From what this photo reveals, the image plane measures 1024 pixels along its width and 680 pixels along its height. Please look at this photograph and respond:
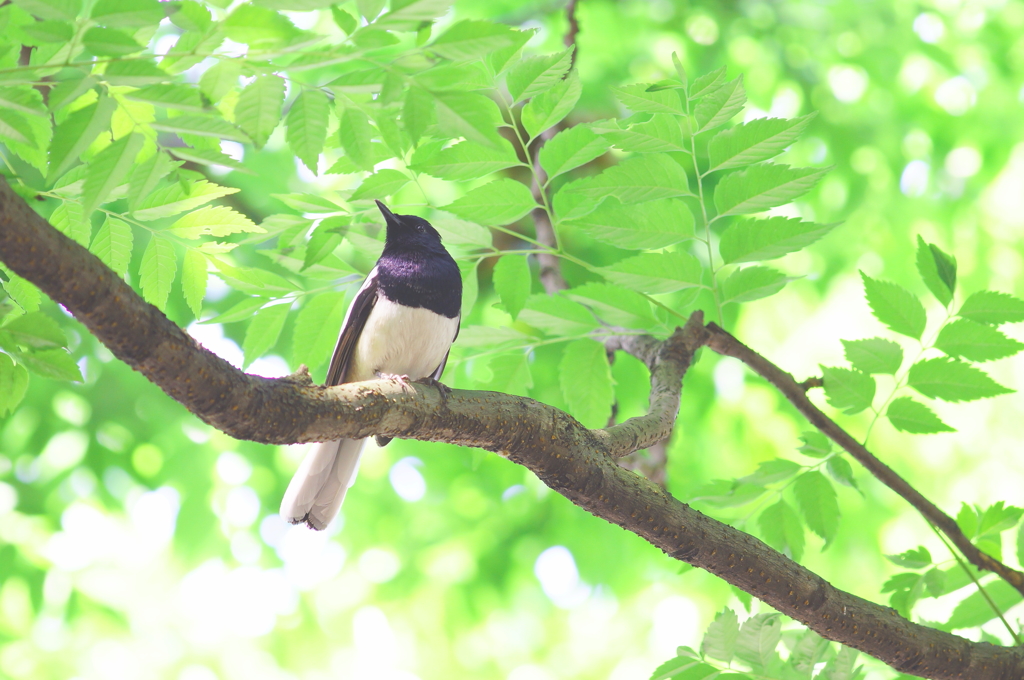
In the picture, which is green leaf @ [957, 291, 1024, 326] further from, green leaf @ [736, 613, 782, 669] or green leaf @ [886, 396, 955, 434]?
green leaf @ [736, 613, 782, 669]

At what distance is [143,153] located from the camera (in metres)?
1.58

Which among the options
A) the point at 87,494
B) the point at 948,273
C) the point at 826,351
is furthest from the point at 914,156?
the point at 87,494

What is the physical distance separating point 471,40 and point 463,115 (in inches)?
5.0

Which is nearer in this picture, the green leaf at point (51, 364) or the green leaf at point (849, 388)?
the green leaf at point (51, 364)

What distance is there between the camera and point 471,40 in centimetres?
127

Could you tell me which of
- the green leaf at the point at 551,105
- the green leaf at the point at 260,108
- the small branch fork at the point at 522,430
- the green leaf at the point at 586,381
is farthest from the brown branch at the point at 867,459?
the green leaf at the point at 260,108

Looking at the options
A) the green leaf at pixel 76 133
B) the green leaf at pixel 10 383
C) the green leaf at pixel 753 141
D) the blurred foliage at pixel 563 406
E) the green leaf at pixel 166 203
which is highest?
the green leaf at pixel 76 133

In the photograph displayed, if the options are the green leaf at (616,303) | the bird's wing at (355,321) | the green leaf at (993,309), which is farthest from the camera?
the bird's wing at (355,321)

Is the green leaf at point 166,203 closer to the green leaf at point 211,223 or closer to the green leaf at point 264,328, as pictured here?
the green leaf at point 211,223

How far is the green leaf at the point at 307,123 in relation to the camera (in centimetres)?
144

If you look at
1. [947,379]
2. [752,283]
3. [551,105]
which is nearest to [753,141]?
[752,283]

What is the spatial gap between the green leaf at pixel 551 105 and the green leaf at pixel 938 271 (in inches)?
38.7

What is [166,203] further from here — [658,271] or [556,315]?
[658,271]

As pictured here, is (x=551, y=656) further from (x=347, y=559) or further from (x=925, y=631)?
(x=925, y=631)
